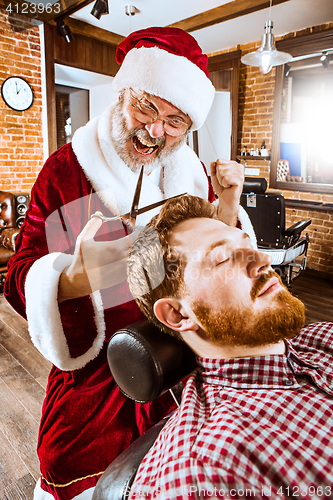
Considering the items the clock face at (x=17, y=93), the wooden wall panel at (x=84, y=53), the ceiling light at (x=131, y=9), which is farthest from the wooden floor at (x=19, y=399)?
the ceiling light at (x=131, y=9)

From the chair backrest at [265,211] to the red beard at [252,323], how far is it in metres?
2.79

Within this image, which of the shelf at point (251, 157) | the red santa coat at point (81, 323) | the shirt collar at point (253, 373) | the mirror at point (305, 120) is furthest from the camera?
the shelf at point (251, 157)

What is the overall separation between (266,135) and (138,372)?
16.9ft

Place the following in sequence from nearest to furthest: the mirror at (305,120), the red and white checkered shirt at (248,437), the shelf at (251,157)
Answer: the red and white checkered shirt at (248,437) < the mirror at (305,120) < the shelf at (251,157)

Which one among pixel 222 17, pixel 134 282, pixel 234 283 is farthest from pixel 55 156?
pixel 222 17

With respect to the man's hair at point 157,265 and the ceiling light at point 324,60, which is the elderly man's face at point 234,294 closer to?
the man's hair at point 157,265

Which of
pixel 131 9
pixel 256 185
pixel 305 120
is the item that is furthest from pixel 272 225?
pixel 131 9

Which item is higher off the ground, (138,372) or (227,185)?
(227,185)

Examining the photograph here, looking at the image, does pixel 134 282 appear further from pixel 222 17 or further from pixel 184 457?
pixel 222 17

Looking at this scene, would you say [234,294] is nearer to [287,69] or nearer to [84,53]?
[84,53]

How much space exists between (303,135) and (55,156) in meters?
4.45

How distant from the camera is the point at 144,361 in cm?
80

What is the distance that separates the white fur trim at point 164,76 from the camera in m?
1.09

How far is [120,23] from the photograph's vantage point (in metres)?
4.28
